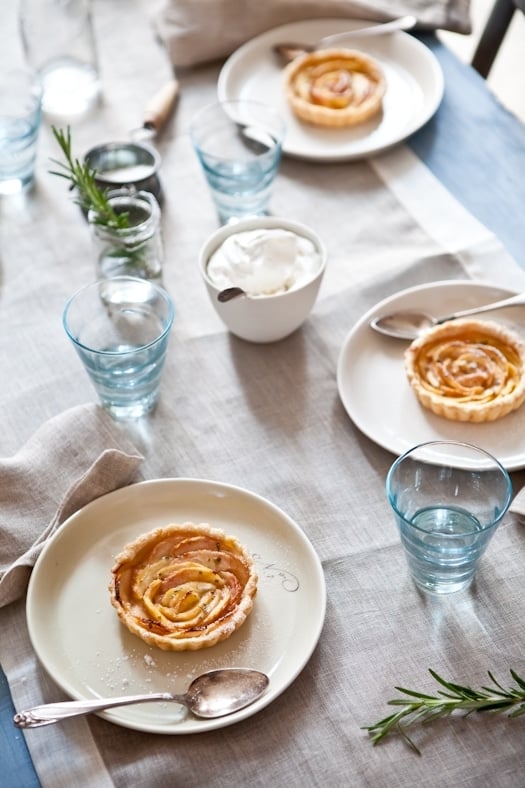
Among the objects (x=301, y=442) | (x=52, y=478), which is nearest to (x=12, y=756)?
(x=52, y=478)

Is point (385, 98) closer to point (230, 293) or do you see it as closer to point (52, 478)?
point (230, 293)

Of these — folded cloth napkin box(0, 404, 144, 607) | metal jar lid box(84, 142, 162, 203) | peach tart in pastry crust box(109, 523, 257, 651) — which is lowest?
folded cloth napkin box(0, 404, 144, 607)

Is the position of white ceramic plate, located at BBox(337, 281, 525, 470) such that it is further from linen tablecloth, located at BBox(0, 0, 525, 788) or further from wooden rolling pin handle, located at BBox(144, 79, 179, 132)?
wooden rolling pin handle, located at BBox(144, 79, 179, 132)

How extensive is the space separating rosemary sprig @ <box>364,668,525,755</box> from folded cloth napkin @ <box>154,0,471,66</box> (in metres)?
1.52

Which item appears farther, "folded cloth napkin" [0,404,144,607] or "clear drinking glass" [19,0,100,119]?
"clear drinking glass" [19,0,100,119]

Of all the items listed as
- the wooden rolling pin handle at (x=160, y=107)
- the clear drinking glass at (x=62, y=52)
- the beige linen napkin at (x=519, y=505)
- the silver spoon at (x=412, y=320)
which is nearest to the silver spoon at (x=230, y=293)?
the silver spoon at (x=412, y=320)

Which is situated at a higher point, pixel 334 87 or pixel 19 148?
pixel 334 87

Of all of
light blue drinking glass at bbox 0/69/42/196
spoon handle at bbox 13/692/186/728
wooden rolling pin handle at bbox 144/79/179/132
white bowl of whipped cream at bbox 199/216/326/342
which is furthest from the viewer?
wooden rolling pin handle at bbox 144/79/179/132

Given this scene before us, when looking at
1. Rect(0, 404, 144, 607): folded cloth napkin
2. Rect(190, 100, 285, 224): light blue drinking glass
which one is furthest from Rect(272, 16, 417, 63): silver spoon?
Rect(0, 404, 144, 607): folded cloth napkin

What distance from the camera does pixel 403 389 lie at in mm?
1503

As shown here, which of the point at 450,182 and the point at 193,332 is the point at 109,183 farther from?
the point at 450,182

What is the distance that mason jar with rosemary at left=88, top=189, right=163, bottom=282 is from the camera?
5.33 ft

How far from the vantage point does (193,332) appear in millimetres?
1631

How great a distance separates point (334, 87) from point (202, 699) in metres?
1.34
